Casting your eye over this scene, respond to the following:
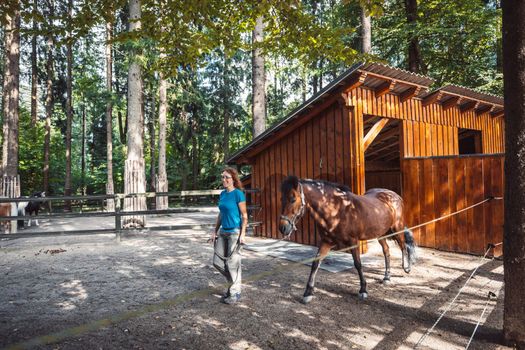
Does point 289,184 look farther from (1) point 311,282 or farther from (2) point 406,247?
(2) point 406,247

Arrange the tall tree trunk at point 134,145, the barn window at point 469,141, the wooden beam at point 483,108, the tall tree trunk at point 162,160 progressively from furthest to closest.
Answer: the tall tree trunk at point 162,160 < the barn window at point 469,141 < the wooden beam at point 483,108 < the tall tree trunk at point 134,145

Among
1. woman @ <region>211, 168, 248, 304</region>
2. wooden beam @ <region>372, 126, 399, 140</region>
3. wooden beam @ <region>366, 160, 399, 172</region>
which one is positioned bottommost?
woman @ <region>211, 168, 248, 304</region>

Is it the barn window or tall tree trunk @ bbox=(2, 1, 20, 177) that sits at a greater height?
tall tree trunk @ bbox=(2, 1, 20, 177)

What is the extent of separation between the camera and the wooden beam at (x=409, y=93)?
8398 mm

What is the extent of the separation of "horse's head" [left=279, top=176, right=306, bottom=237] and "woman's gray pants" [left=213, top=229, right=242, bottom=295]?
73 cm

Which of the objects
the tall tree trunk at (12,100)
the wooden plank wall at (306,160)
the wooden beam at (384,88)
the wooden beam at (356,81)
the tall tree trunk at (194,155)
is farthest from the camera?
the tall tree trunk at (194,155)

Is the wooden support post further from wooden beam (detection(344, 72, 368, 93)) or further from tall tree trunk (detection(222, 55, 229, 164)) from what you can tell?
tall tree trunk (detection(222, 55, 229, 164))

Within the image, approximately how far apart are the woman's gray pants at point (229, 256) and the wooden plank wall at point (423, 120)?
185 inches

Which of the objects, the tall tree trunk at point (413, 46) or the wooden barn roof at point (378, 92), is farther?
the tall tree trunk at point (413, 46)

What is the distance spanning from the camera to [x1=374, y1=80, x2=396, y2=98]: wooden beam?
7.77 meters

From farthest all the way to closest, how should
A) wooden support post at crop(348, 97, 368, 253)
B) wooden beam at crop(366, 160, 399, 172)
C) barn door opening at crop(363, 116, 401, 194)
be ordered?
wooden beam at crop(366, 160, 399, 172) → barn door opening at crop(363, 116, 401, 194) → wooden support post at crop(348, 97, 368, 253)

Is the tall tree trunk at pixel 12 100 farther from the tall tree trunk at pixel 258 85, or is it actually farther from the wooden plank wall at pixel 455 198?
the wooden plank wall at pixel 455 198

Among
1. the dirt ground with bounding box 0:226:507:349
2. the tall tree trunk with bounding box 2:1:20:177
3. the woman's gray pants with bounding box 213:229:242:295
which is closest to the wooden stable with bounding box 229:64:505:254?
the dirt ground with bounding box 0:226:507:349

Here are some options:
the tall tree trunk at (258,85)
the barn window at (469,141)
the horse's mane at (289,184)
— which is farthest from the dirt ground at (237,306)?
the barn window at (469,141)
